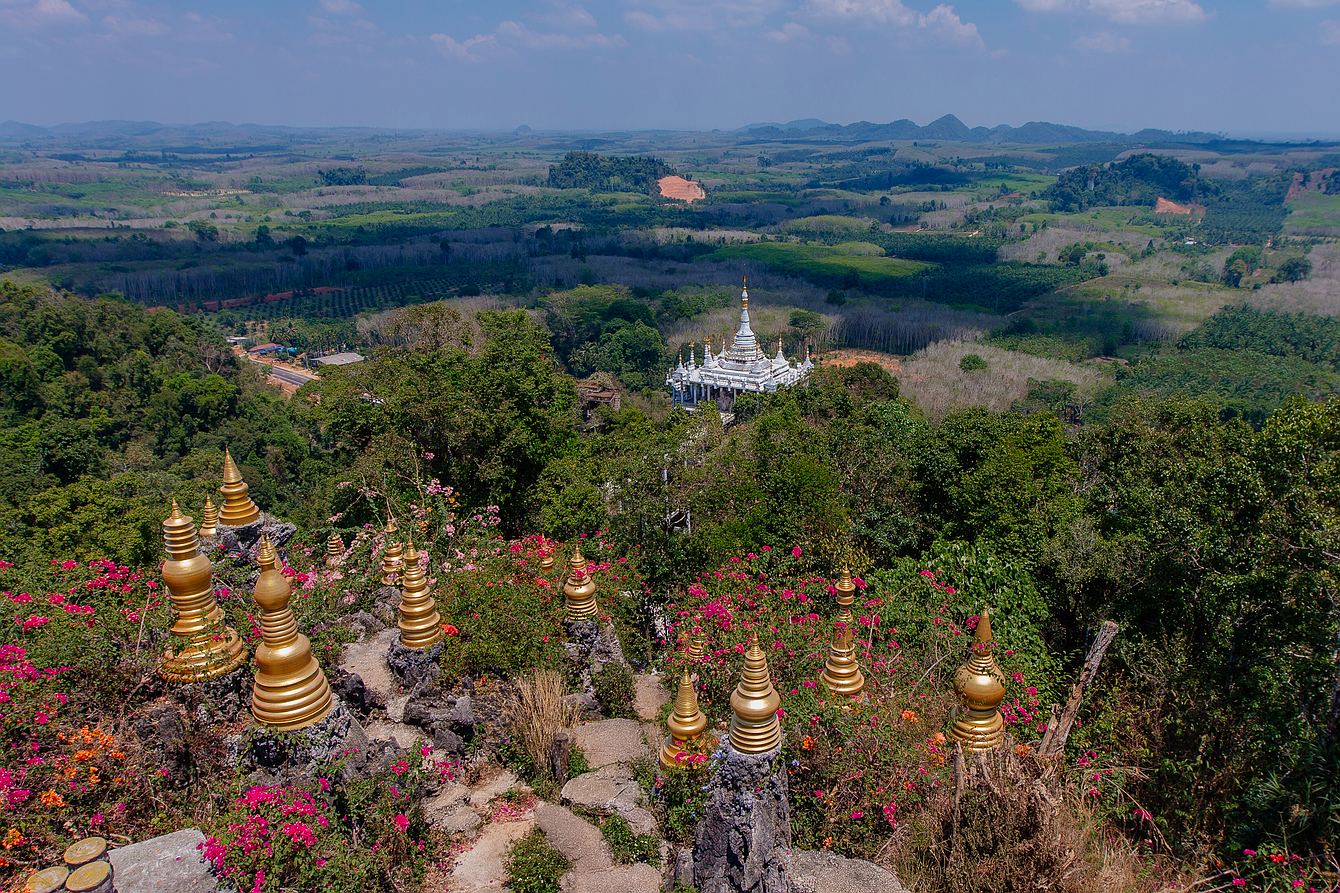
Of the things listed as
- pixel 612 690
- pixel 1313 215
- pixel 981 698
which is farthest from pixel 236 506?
pixel 1313 215

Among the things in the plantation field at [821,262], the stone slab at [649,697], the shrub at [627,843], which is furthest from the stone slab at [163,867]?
the plantation field at [821,262]

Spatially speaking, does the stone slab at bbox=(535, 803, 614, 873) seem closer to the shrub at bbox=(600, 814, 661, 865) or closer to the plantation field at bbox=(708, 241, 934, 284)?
the shrub at bbox=(600, 814, 661, 865)

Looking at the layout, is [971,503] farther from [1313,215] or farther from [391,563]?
[1313,215]

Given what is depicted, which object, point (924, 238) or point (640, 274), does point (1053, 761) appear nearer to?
point (640, 274)

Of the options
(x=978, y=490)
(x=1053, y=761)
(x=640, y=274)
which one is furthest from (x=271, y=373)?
(x=1053, y=761)

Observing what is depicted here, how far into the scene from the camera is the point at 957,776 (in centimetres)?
711

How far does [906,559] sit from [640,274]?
8813cm

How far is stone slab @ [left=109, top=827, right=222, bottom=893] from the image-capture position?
206 inches

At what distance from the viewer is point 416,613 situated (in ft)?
32.5

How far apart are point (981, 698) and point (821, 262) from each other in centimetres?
10080

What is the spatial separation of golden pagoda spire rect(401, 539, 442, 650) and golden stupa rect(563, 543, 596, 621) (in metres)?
1.99

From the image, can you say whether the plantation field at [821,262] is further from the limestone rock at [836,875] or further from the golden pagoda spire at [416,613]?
the limestone rock at [836,875]

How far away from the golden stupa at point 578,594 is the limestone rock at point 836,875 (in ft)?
16.6

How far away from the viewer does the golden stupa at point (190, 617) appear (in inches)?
287
